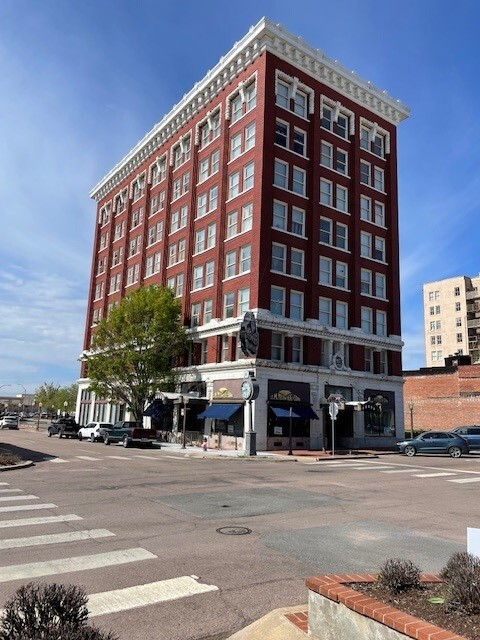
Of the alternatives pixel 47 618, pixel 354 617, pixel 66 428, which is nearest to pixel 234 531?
pixel 354 617

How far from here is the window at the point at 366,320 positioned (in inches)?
1702

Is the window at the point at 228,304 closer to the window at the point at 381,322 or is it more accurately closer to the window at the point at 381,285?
the window at the point at 381,322

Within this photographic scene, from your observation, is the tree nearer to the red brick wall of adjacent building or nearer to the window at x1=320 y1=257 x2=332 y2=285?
the window at x1=320 y1=257 x2=332 y2=285

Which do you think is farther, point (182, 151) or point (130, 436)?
point (182, 151)

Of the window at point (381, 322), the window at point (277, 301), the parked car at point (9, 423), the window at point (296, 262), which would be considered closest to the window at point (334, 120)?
the window at point (296, 262)

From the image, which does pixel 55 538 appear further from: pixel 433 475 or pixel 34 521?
pixel 433 475

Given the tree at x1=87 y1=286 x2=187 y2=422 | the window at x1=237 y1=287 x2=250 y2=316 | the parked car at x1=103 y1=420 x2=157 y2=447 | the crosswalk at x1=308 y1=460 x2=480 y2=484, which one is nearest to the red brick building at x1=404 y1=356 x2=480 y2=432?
the window at x1=237 y1=287 x2=250 y2=316

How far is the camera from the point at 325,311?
40562 mm

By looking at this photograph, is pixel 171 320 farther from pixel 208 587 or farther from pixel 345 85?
pixel 208 587

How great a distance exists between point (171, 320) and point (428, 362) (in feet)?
250

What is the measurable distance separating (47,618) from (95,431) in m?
42.1

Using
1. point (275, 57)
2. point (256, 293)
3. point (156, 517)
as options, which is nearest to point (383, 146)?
point (275, 57)

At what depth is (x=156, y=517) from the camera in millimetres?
10688

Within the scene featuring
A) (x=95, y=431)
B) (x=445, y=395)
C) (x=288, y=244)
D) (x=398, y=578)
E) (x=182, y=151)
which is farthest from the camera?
(x=445, y=395)
